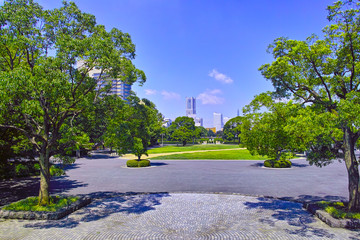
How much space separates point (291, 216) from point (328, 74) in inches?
278

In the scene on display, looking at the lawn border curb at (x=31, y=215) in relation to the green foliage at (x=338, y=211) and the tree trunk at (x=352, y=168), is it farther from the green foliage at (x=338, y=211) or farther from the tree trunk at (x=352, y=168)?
the tree trunk at (x=352, y=168)

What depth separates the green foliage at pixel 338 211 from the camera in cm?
954

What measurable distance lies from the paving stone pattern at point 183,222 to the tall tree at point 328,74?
9.55 feet

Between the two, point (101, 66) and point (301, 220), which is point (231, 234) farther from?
point (101, 66)

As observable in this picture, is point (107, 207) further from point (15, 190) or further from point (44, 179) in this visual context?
point (15, 190)

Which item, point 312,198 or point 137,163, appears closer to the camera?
point 312,198

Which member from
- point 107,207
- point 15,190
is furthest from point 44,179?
point 15,190

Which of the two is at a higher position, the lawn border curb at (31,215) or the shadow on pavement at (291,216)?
the lawn border curb at (31,215)

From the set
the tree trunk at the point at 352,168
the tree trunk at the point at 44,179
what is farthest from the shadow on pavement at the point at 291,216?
the tree trunk at the point at 44,179

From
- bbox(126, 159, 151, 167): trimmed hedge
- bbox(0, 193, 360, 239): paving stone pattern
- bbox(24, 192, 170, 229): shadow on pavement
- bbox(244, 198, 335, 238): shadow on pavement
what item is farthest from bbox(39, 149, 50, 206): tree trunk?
bbox(126, 159, 151, 167): trimmed hedge

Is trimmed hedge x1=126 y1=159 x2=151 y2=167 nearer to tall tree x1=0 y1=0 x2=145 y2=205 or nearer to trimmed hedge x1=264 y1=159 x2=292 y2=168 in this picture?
trimmed hedge x1=264 y1=159 x2=292 y2=168

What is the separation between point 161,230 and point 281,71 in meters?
8.78

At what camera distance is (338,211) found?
10.1 meters

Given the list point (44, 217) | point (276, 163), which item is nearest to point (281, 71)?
point (44, 217)
